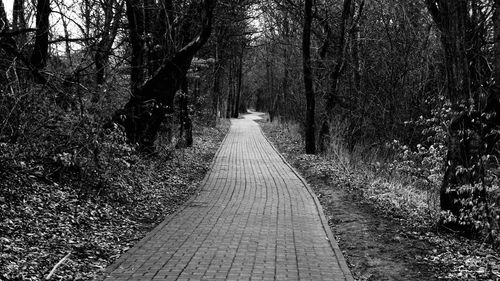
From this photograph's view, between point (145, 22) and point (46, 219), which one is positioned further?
point (145, 22)

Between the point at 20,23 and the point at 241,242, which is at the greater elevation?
the point at 20,23

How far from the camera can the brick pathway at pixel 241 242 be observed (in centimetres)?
620

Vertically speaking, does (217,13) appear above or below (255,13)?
below

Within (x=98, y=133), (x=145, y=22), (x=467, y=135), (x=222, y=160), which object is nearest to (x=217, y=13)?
(x=145, y=22)

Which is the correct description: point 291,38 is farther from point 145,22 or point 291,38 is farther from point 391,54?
point 145,22

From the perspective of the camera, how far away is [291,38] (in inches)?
1113

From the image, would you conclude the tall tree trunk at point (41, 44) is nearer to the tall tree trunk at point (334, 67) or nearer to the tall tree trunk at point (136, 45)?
the tall tree trunk at point (136, 45)

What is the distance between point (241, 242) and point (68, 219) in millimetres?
2790

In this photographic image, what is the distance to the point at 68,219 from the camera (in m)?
7.64

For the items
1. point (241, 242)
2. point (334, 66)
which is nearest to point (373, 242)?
point (241, 242)

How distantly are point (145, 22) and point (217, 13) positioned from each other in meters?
4.33

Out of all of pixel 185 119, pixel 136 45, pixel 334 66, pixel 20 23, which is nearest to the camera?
pixel 20 23

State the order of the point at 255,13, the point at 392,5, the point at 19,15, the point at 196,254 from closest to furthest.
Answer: the point at 196,254 < the point at 19,15 < the point at 392,5 < the point at 255,13

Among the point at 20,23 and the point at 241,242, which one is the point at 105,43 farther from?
the point at 241,242
